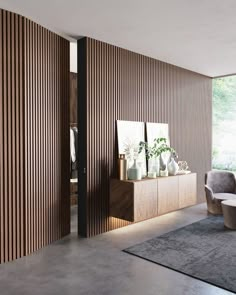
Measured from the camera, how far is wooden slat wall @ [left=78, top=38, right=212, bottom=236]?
396 centimetres

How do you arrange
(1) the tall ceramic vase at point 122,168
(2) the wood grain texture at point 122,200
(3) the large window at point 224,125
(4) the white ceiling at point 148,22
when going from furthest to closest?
(3) the large window at point 224,125
(1) the tall ceramic vase at point 122,168
(2) the wood grain texture at point 122,200
(4) the white ceiling at point 148,22

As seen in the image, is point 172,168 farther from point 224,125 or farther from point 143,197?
point 224,125

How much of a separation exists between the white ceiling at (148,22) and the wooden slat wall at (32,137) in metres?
0.29

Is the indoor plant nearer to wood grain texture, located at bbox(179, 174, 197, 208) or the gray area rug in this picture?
wood grain texture, located at bbox(179, 174, 197, 208)

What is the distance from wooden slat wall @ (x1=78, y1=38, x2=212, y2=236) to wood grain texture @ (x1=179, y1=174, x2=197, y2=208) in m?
0.76

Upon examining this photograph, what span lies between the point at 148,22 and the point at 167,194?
250 centimetres

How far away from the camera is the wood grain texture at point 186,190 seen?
189 inches

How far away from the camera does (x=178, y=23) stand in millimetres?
3416

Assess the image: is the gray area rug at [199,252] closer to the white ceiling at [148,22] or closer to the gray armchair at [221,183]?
the gray armchair at [221,183]

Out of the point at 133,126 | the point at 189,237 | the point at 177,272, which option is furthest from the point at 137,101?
the point at 177,272

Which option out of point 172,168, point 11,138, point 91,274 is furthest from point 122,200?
point 11,138

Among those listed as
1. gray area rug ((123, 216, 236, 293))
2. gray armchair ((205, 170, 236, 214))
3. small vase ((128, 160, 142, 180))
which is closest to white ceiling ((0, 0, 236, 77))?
small vase ((128, 160, 142, 180))

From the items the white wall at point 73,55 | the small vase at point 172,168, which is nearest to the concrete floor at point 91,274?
the small vase at point 172,168

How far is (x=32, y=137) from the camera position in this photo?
11.2ft
